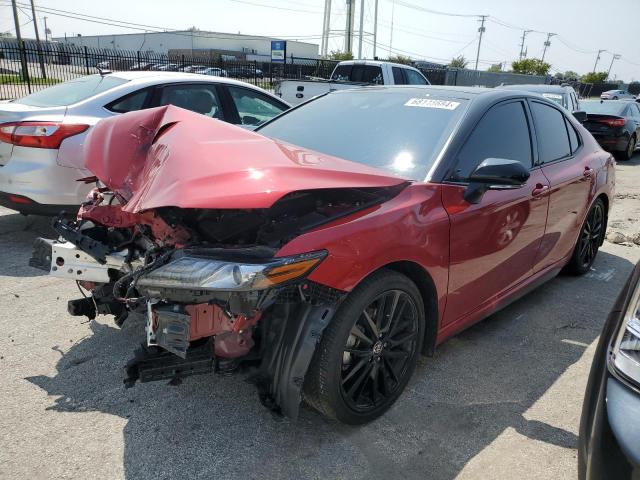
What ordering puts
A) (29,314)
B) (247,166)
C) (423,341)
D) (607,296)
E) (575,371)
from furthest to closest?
(607,296), (29,314), (575,371), (423,341), (247,166)

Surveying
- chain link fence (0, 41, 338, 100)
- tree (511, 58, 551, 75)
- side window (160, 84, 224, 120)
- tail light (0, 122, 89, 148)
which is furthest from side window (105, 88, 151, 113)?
tree (511, 58, 551, 75)

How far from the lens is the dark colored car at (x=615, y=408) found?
1.55 meters

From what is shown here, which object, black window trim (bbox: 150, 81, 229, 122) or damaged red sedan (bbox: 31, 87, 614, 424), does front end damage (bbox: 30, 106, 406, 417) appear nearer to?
damaged red sedan (bbox: 31, 87, 614, 424)

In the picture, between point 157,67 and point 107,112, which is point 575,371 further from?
point 157,67

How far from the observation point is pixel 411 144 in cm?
307

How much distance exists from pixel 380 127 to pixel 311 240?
136 cm

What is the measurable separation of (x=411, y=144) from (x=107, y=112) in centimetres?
326

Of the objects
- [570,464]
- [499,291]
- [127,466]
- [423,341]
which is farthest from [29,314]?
[570,464]

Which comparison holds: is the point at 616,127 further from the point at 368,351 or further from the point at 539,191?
the point at 368,351

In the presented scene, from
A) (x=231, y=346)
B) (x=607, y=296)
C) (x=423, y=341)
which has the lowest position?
(x=607, y=296)

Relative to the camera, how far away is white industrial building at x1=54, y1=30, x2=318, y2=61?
8756cm

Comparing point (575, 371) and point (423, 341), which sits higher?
point (423, 341)

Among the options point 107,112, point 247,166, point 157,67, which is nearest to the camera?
point 247,166

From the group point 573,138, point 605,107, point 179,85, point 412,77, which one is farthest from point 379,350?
point 605,107
